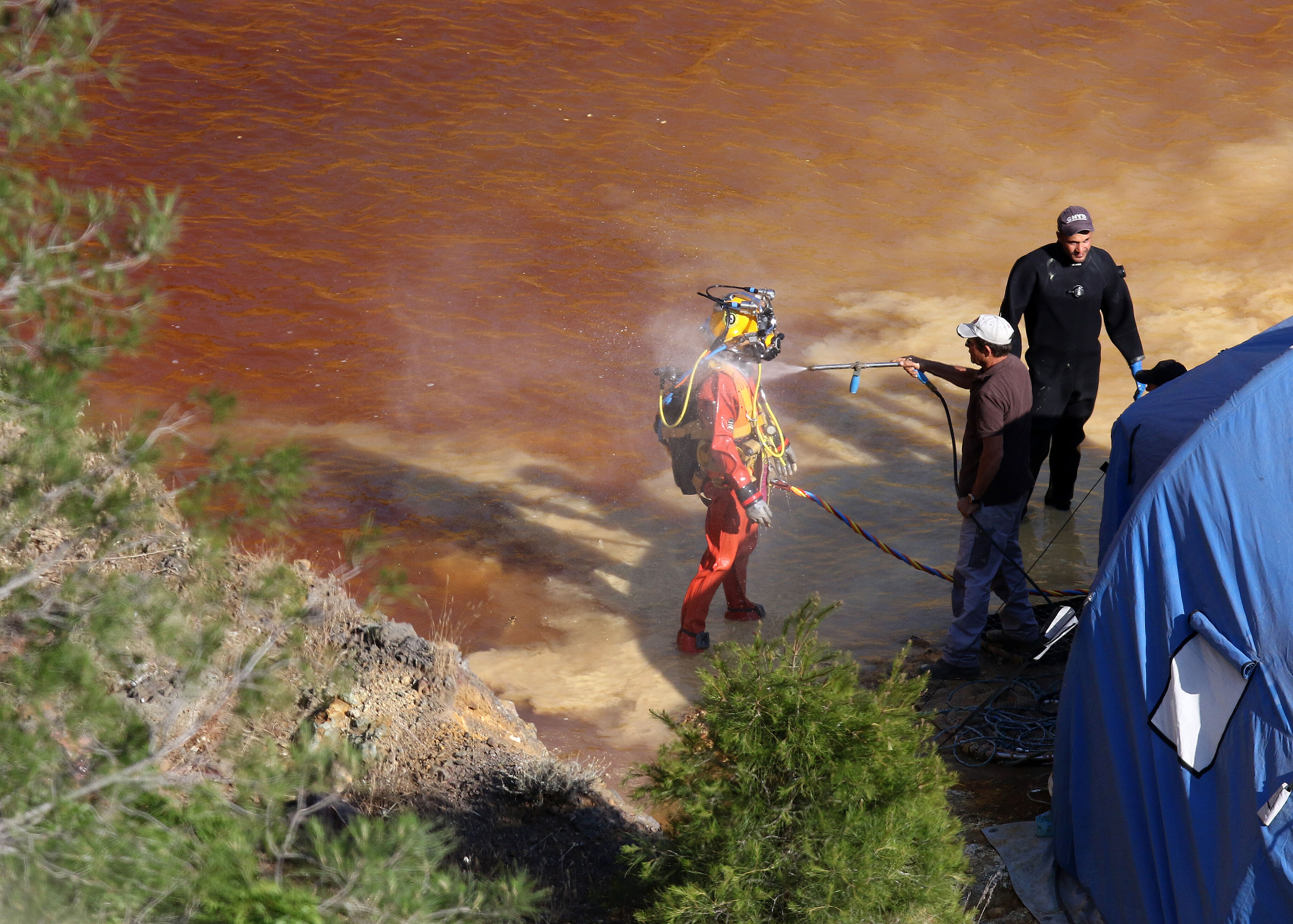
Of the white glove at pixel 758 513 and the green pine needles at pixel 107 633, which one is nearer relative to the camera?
the green pine needles at pixel 107 633

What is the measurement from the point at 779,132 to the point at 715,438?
502 inches

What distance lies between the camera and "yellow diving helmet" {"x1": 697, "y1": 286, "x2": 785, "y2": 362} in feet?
22.7

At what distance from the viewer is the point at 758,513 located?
6.79 m

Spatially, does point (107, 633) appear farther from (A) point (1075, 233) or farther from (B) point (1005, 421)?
(A) point (1075, 233)

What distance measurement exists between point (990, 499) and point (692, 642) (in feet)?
6.69

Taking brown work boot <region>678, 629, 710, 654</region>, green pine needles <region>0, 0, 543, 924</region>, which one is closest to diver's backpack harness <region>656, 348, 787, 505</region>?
brown work boot <region>678, 629, 710, 654</region>

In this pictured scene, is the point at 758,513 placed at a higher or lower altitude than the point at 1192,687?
lower

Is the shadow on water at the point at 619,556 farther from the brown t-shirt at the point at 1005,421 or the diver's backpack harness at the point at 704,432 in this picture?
the brown t-shirt at the point at 1005,421

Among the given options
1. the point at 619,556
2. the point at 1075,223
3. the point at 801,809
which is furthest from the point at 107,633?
the point at 1075,223

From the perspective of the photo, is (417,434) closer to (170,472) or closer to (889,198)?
(170,472)

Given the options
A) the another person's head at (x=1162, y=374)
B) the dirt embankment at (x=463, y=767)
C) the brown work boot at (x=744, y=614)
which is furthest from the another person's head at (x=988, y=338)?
the dirt embankment at (x=463, y=767)

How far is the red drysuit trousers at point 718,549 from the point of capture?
6.98 m

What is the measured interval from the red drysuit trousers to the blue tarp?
8.64 ft

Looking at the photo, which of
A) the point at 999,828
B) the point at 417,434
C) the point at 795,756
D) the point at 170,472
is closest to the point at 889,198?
the point at 417,434
